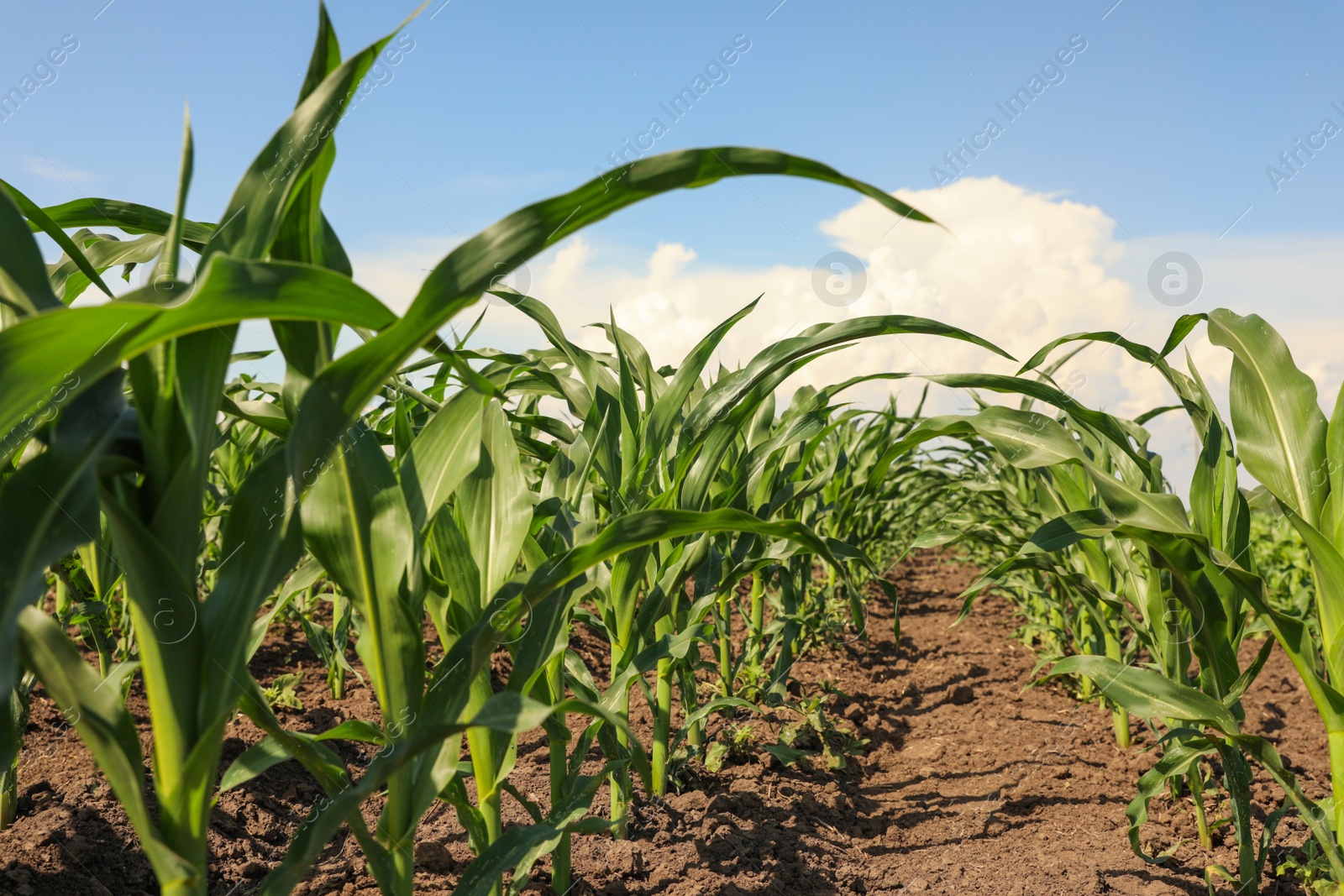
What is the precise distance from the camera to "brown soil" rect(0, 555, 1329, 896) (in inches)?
65.2

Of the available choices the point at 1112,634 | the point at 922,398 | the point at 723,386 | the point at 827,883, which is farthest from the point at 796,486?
the point at 922,398

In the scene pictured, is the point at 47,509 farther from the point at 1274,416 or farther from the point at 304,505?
the point at 1274,416

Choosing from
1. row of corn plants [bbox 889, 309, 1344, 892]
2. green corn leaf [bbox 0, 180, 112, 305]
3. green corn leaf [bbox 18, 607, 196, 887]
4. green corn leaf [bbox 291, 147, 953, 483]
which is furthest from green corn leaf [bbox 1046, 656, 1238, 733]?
green corn leaf [bbox 0, 180, 112, 305]

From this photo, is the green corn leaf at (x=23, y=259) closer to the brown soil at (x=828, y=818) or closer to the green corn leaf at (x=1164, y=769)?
the brown soil at (x=828, y=818)

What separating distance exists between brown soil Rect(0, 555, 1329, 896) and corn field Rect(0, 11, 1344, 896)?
0.30 ft

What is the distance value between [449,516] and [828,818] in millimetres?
1497

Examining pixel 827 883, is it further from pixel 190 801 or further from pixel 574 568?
pixel 190 801

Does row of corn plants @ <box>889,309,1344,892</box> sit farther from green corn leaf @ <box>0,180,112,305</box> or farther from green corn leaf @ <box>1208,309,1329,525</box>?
green corn leaf @ <box>0,180,112,305</box>

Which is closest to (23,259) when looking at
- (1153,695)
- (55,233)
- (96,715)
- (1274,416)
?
(55,233)

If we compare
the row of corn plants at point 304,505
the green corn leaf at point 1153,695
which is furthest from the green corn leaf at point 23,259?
the green corn leaf at point 1153,695

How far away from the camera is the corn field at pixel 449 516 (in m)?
0.69

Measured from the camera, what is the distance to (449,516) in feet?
3.81

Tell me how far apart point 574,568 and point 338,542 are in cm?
28

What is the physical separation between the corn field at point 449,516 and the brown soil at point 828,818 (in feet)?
0.30
